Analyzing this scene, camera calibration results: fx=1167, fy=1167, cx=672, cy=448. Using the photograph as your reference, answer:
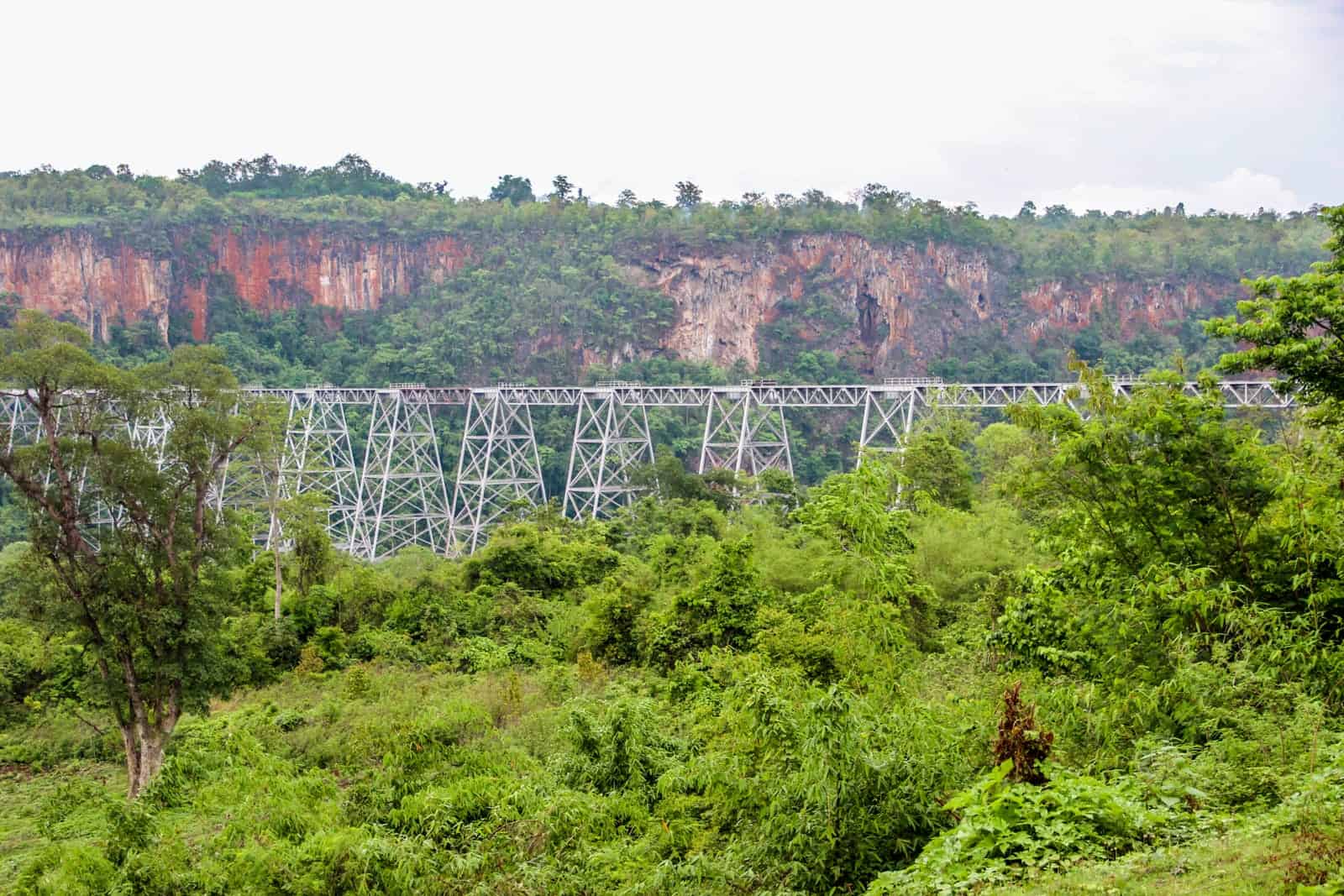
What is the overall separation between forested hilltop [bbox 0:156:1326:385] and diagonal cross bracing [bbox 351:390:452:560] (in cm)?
1395

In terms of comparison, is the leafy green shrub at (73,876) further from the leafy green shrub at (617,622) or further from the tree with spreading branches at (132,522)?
the leafy green shrub at (617,622)

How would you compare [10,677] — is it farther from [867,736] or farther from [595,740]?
[867,736]

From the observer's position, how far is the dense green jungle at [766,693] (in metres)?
6.50

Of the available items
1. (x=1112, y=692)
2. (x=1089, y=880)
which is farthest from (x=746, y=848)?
(x=1112, y=692)

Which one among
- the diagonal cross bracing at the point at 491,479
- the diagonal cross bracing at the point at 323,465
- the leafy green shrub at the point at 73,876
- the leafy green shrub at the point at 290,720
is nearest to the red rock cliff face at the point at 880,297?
the diagonal cross bracing at the point at 491,479

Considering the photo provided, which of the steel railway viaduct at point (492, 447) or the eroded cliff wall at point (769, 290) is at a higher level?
the eroded cliff wall at point (769, 290)

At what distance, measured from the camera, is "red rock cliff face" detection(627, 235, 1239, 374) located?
60219 millimetres

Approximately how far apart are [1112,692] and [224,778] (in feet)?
23.3

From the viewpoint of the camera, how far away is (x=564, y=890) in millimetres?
7297

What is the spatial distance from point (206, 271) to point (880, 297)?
1377 inches

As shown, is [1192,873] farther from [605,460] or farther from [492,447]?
[492,447]

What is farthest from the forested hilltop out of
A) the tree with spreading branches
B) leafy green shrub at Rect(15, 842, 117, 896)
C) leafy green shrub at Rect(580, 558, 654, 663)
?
leafy green shrub at Rect(15, 842, 117, 896)

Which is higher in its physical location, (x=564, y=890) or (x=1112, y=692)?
(x=1112, y=692)

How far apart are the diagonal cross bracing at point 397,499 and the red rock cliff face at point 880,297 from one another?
2092cm
